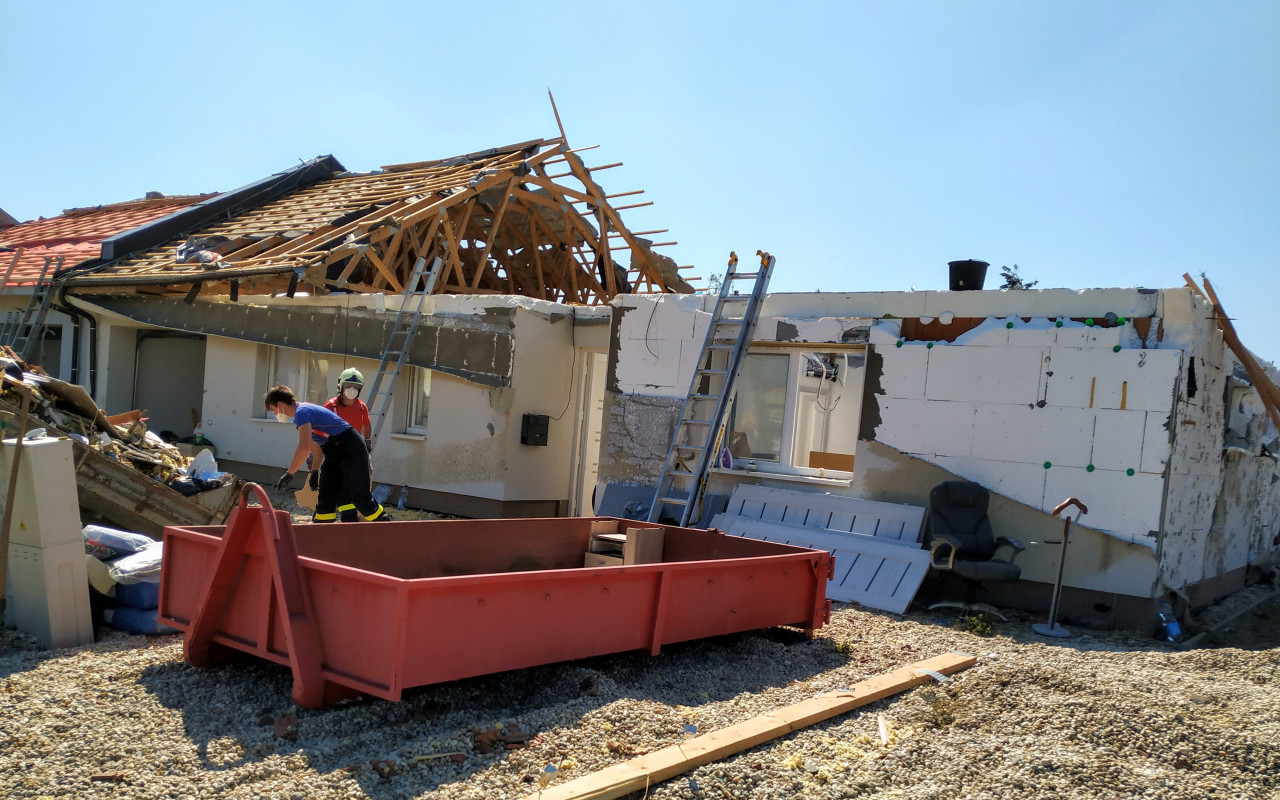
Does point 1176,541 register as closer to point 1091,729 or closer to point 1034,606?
point 1034,606

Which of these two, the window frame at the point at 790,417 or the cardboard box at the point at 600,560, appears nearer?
the cardboard box at the point at 600,560

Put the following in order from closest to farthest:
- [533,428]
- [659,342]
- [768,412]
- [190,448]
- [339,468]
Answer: [339,468]
[768,412]
[659,342]
[533,428]
[190,448]

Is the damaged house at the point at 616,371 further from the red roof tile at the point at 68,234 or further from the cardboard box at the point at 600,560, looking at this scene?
the cardboard box at the point at 600,560

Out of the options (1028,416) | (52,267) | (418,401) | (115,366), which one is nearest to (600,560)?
(1028,416)

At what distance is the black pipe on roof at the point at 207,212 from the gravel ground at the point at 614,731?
10.7 meters

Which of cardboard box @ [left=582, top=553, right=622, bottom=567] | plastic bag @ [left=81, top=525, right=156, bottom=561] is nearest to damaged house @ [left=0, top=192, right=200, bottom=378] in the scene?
plastic bag @ [left=81, top=525, right=156, bottom=561]

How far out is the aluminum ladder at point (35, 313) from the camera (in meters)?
14.0

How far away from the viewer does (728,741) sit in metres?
4.17

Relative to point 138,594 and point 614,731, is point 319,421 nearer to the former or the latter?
point 138,594

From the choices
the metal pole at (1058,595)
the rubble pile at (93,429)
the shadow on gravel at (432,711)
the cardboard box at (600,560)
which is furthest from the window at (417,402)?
the metal pole at (1058,595)

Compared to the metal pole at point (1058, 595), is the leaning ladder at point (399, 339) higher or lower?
higher

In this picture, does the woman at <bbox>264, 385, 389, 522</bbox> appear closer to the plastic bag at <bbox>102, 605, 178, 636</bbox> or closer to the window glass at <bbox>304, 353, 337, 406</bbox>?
the plastic bag at <bbox>102, 605, 178, 636</bbox>

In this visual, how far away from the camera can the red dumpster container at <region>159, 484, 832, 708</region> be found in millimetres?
4195

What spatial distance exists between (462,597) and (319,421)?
2.70 metres
